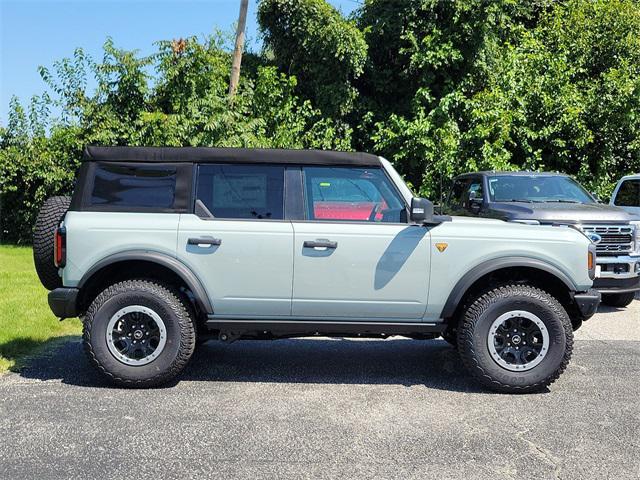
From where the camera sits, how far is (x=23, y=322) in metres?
7.60

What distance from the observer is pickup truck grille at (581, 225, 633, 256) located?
28.8ft

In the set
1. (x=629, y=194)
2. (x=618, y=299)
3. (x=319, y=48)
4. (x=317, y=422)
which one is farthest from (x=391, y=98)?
(x=317, y=422)

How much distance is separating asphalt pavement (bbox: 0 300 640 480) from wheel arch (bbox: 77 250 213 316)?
2.34 ft

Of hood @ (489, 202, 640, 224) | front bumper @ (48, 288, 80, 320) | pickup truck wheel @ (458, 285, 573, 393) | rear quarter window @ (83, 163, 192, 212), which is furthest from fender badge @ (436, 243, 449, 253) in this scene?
hood @ (489, 202, 640, 224)

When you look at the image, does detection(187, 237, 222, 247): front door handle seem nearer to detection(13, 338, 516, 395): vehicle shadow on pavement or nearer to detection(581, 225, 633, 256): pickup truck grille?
detection(13, 338, 516, 395): vehicle shadow on pavement

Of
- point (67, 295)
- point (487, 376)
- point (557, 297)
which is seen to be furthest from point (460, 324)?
point (67, 295)

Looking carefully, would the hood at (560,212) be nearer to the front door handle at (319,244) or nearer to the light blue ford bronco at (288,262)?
the light blue ford bronco at (288,262)

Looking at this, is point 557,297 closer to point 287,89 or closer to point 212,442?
point 212,442

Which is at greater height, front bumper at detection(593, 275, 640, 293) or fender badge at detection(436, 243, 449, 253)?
fender badge at detection(436, 243, 449, 253)

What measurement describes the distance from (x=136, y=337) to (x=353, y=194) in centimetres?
209

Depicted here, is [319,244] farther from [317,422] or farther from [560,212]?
[560,212]

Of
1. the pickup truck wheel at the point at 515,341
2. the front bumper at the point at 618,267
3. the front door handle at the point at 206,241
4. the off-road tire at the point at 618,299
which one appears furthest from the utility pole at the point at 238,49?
the pickup truck wheel at the point at 515,341

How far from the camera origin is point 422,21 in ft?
58.2

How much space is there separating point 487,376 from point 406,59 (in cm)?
1462
